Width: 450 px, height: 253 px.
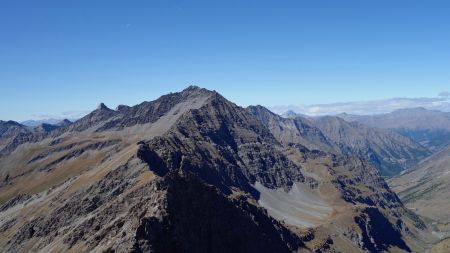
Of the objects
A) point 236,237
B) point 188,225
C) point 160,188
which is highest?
point 160,188

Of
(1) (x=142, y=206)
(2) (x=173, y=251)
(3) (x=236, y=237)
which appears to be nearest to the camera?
(2) (x=173, y=251)

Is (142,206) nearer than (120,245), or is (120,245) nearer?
(120,245)

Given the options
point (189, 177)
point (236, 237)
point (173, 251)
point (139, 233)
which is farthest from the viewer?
point (236, 237)

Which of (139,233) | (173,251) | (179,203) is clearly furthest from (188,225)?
(139,233)

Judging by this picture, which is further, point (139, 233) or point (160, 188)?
point (160, 188)

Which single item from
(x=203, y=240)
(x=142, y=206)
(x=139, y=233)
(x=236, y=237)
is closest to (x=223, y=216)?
(x=236, y=237)

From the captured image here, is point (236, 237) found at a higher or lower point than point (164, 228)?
lower

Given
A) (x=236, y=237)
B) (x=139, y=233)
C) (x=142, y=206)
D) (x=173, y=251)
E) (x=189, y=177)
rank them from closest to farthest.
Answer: (x=139, y=233), (x=173, y=251), (x=142, y=206), (x=189, y=177), (x=236, y=237)

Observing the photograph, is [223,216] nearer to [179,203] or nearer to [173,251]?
[179,203]

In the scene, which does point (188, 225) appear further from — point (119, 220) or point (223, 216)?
point (223, 216)
